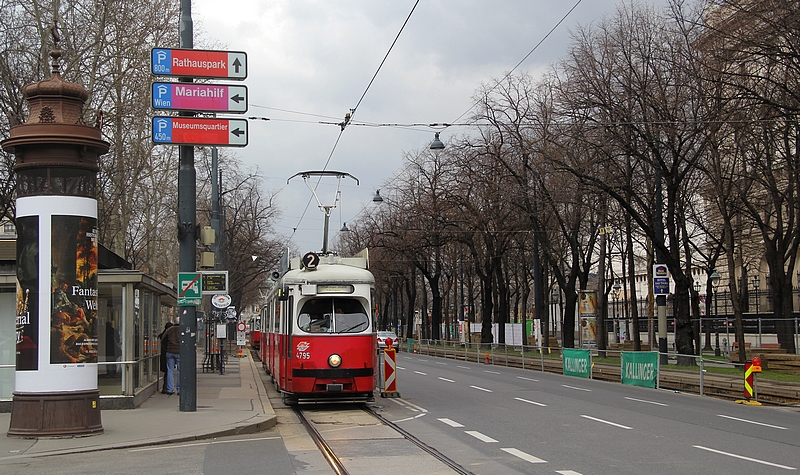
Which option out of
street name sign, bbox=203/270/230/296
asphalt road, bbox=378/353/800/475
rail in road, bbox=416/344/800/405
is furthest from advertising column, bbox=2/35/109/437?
rail in road, bbox=416/344/800/405

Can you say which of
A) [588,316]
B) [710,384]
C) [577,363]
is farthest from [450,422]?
[588,316]

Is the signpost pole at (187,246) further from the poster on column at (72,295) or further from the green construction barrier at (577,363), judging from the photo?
the green construction barrier at (577,363)

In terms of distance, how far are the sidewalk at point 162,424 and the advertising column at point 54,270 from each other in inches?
22.9

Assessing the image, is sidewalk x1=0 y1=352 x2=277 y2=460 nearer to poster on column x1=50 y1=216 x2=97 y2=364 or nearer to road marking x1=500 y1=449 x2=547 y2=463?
poster on column x1=50 y1=216 x2=97 y2=364

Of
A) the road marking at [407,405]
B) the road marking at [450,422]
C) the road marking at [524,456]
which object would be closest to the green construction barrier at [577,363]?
the road marking at [407,405]

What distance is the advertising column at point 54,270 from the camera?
536 inches

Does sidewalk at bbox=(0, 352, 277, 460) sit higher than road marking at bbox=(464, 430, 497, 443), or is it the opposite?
sidewalk at bbox=(0, 352, 277, 460)

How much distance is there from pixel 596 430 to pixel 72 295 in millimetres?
8793

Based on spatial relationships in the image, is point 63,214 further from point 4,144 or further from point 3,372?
point 3,372

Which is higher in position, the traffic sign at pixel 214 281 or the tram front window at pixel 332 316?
the traffic sign at pixel 214 281

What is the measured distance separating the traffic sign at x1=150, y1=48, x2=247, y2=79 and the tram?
4.13m

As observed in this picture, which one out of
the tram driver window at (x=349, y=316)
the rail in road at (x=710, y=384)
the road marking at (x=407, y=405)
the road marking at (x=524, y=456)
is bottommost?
the rail in road at (x=710, y=384)

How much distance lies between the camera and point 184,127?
1744 cm

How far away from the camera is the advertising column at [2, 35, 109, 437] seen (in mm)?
13609
